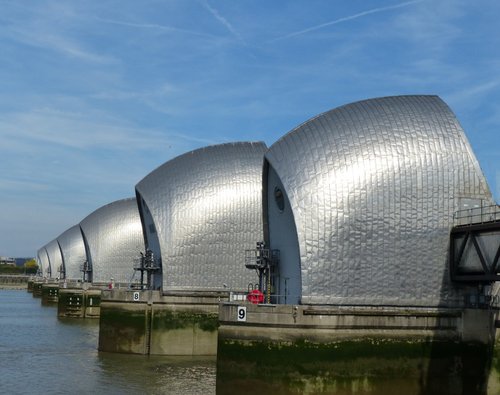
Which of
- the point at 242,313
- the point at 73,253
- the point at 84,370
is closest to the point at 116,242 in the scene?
the point at 73,253

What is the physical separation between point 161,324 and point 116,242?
111ft

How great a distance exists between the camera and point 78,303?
79.8 metres

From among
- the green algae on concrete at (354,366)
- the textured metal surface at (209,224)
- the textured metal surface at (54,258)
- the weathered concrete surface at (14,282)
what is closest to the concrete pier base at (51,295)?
the textured metal surface at (54,258)

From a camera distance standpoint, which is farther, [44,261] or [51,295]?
[44,261]

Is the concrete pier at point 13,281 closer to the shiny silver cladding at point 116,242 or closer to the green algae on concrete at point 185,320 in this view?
the shiny silver cladding at point 116,242

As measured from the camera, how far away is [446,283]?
109 feet

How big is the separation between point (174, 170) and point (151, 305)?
11.4 metres

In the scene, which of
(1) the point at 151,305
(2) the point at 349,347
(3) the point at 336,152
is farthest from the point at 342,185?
(1) the point at 151,305

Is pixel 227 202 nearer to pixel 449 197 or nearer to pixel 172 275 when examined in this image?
pixel 172 275

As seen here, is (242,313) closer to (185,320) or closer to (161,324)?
(185,320)

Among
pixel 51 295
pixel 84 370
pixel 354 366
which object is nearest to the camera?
pixel 354 366

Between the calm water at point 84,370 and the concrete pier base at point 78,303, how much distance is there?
67.7ft

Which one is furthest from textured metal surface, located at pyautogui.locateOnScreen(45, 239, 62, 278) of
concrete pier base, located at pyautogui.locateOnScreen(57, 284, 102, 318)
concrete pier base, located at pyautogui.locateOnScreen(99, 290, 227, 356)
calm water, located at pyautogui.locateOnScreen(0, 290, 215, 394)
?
concrete pier base, located at pyautogui.locateOnScreen(99, 290, 227, 356)

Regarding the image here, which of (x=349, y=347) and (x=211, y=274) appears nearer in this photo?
(x=349, y=347)
